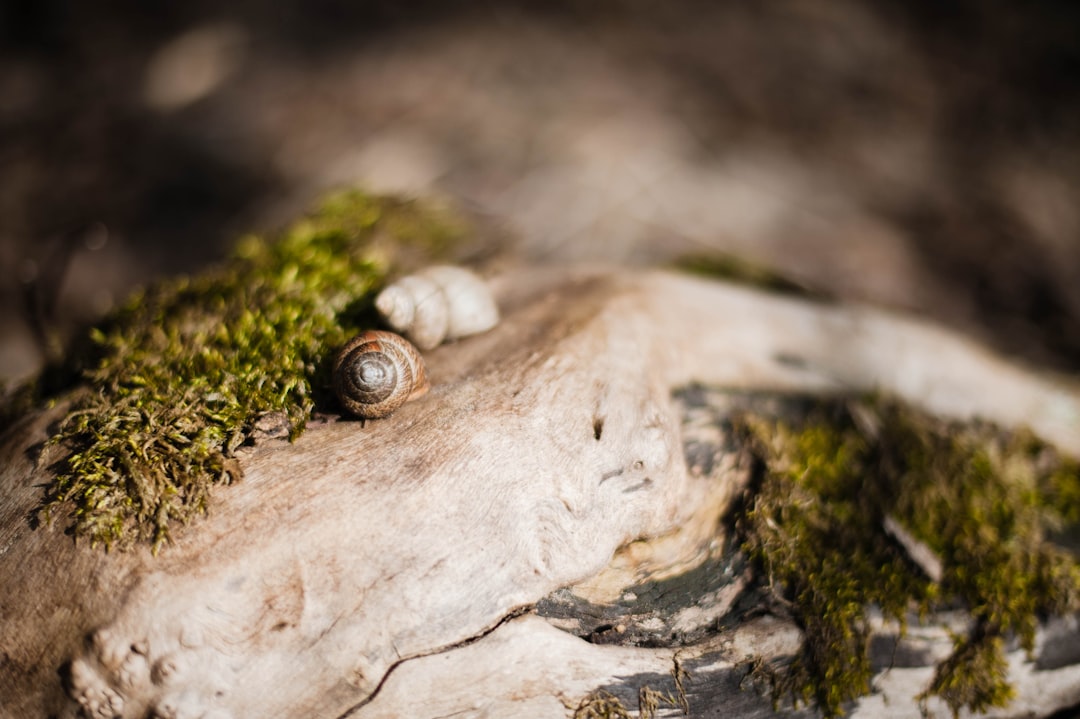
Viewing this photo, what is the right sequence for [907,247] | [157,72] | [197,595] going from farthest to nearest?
1. [157,72]
2. [907,247]
3. [197,595]

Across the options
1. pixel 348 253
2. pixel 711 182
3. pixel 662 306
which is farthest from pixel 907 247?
pixel 348 253

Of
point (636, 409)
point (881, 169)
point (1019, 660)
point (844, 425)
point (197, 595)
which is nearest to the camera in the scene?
point (197, 595)

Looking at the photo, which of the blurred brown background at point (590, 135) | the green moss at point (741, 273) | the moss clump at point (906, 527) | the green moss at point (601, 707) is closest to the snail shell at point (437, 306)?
the moss clump at point (906, 527)

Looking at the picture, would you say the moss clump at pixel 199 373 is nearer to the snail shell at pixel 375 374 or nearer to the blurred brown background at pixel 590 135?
the snail shell at pixel 375 374

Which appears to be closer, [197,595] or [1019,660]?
[197,595]

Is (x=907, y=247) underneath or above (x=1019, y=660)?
above

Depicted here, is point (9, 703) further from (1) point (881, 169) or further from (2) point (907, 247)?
(1) point (881, 169)
